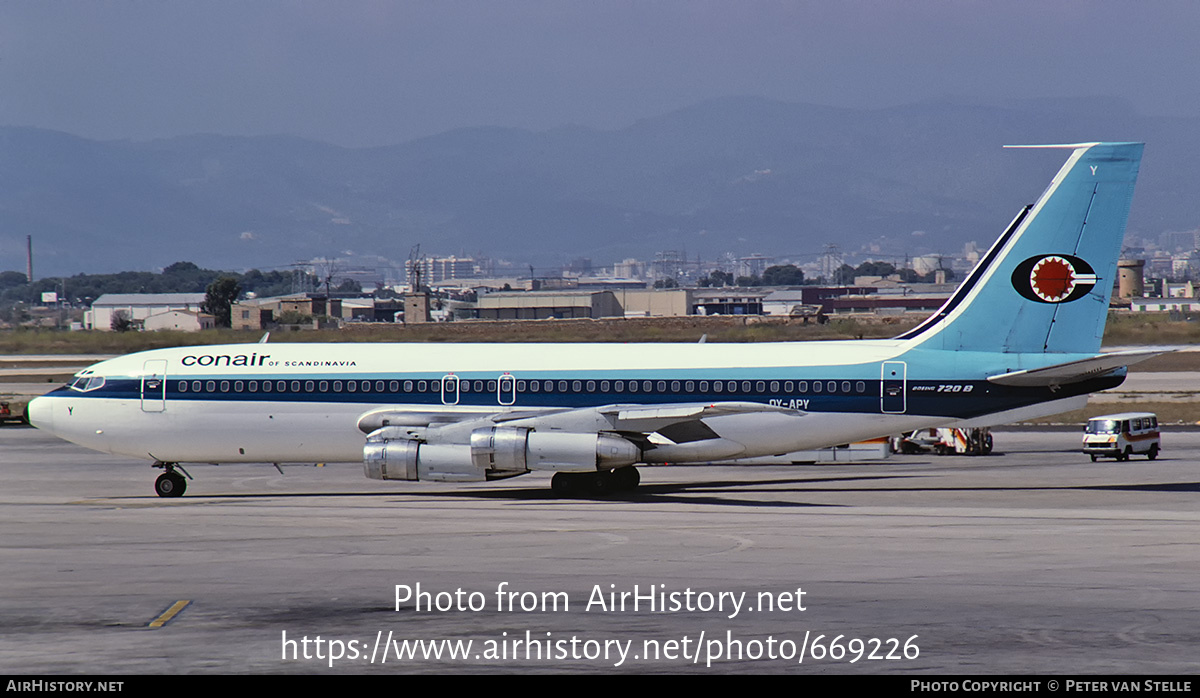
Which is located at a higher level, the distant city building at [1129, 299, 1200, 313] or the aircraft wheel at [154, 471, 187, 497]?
the aircraft wheel at [154, 471, 187, 497]

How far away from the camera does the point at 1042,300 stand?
36.6 metres

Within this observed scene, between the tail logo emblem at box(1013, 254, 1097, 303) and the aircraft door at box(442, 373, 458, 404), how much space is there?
675 inches

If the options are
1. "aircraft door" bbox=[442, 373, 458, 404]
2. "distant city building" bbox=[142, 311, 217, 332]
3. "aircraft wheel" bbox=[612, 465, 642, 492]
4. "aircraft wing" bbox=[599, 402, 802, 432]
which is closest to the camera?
"aircraft wing" bbox=[599, 402, 802, 432]

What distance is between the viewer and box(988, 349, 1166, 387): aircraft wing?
3431 centimetres

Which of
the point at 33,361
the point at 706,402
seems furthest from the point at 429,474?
the point at 33,361

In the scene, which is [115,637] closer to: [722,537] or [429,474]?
[722,537]

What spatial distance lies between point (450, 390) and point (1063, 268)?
18.7m

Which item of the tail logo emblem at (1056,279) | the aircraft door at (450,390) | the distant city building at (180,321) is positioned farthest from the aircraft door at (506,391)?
the distant city building at (180,321)

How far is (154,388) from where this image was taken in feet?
122

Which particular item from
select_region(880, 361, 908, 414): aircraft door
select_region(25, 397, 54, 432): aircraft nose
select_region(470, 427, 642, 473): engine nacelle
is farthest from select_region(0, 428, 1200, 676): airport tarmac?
select_region(880, 361, 908, 414): aircraft door

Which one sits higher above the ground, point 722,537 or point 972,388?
point 972,388

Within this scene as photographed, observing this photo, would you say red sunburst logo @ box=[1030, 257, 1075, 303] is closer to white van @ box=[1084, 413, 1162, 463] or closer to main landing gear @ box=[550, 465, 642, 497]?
white van @ box=[1084, 413, 1162, 463]
